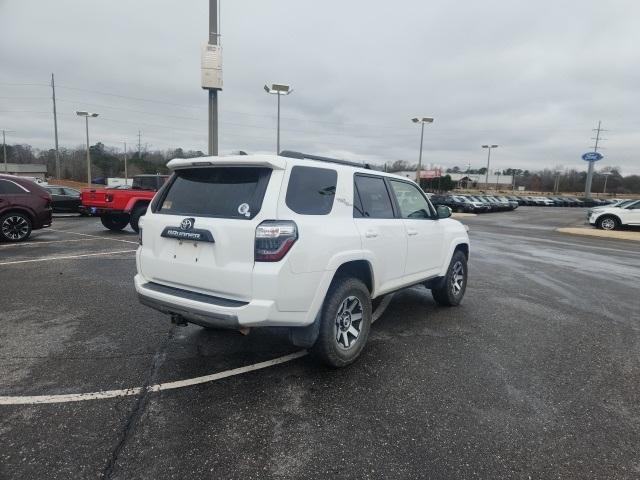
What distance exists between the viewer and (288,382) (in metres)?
3.55

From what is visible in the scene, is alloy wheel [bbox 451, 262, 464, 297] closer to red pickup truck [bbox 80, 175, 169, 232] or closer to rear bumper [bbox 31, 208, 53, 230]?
red pickup truck [bbox 80, 175, 169, 232]

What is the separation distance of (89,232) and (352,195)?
40.5ft

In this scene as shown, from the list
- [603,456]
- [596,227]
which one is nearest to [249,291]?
[603,456]

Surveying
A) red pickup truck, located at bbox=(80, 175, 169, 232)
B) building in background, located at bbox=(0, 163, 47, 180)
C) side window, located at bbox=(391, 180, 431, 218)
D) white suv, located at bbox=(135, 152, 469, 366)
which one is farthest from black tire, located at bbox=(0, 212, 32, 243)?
building in background, located at bbox=(0, 163, 47, 180)

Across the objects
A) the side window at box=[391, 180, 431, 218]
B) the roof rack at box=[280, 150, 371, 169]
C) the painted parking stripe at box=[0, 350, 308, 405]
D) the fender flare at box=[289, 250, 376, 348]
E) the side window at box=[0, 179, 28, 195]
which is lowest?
the painted parking stripe at box=[0, 350, 308, 405]

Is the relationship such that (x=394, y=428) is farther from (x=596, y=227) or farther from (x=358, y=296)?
(x=596, y=227)

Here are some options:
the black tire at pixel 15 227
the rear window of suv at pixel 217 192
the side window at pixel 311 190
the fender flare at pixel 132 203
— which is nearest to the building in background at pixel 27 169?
the fender flare at pixel 132 203

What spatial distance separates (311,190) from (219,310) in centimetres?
125

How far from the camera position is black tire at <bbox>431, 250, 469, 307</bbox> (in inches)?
228

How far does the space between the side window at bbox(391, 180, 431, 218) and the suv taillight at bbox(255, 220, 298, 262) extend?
2.08 m

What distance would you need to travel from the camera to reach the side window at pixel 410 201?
16.0ft

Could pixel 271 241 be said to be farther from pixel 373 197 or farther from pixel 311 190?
pixel 373 197

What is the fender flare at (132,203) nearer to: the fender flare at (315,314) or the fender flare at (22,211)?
the fender flare at (22,211)

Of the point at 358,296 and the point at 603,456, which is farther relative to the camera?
the point at 358,296
